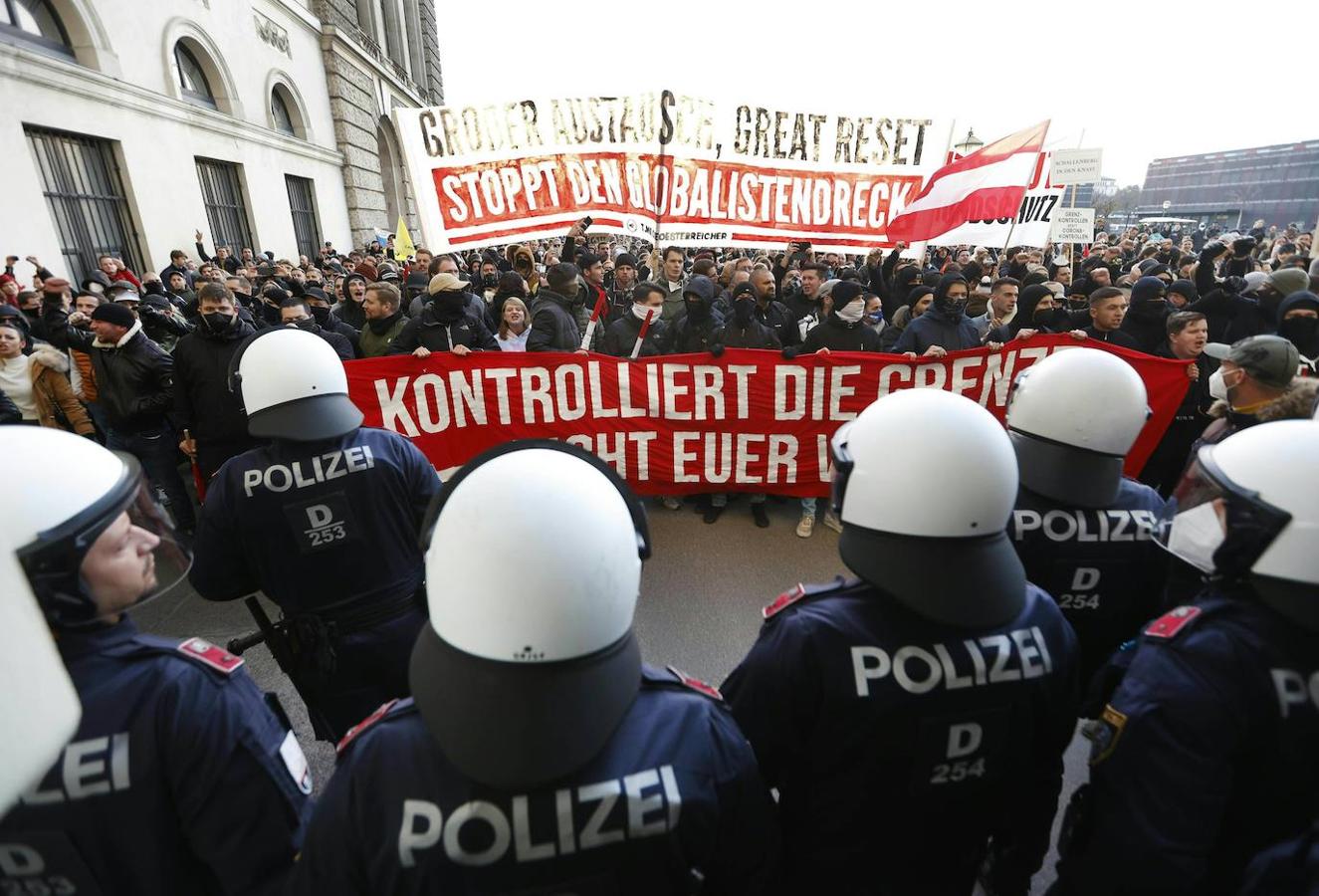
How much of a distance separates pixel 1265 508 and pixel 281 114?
2443 cm

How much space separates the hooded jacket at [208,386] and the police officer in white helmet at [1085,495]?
15.0ft

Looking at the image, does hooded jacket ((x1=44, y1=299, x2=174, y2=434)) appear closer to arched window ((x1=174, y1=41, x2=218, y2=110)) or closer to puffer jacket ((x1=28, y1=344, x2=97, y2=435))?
puffer jacket ((x1=28, y1=344, x2=97, y2=435))

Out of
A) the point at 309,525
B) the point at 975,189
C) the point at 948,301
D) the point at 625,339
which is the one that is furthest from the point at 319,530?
the point at 975,189

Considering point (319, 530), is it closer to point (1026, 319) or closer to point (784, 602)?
point (784, 602)

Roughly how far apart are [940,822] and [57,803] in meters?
1.82

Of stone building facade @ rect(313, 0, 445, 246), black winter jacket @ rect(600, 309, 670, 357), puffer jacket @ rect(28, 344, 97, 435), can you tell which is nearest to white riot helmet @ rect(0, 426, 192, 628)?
black winter jacket @ rect(600, 309, 670, 357)

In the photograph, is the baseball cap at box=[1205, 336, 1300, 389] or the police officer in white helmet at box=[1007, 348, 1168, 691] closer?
the police officer in white helmet at box=[1007, 348, 1168, 691]

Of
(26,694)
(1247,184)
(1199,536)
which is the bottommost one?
(1199,536)

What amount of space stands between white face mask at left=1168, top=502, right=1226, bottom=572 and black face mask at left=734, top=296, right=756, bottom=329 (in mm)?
→ 4034

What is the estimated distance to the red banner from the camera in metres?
4.58

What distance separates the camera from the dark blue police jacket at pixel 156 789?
44.0 inches

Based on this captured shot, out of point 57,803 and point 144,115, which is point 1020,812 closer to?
point 57,803

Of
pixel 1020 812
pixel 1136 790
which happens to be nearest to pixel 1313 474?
pixel 1136 790

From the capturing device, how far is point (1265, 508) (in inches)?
48.8
